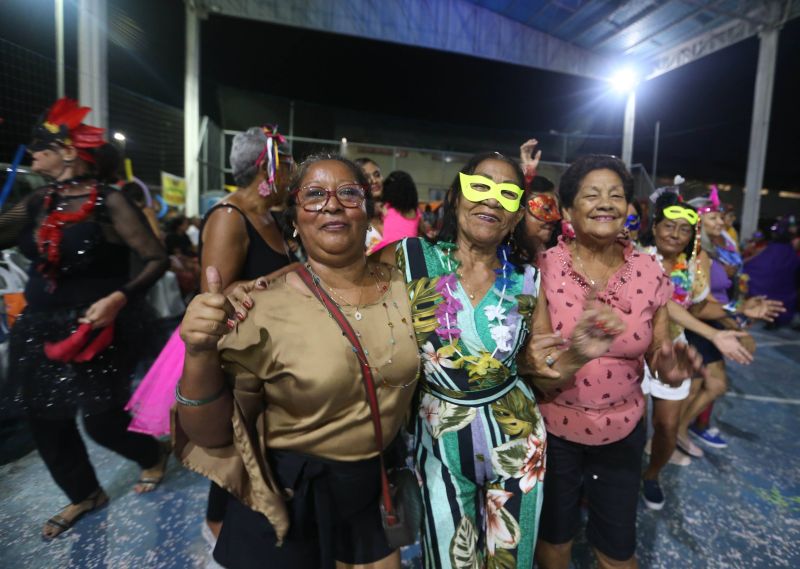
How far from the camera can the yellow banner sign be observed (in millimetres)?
8258

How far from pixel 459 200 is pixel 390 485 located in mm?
1108

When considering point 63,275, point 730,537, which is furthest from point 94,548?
point 730,537

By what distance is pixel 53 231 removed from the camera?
205 centimetres

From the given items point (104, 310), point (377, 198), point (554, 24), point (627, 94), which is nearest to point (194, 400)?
point (104, 310)

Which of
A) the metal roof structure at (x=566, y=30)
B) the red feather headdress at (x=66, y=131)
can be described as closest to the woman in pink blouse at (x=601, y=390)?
the red feather headdress at (x=66, y=131)

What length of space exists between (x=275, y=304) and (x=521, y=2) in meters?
13.7

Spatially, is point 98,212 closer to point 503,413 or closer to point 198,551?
point 198,551

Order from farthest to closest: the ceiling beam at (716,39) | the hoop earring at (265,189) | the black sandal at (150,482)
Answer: the ceiling beam at (716,39) < the black sandal at (150,482) < the hoop earring at (265,189)

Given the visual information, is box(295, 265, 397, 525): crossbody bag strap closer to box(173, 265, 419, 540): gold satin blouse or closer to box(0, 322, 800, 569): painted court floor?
box(173, 265, 419, 540): gold satin blouse

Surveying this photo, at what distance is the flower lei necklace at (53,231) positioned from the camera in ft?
6.73

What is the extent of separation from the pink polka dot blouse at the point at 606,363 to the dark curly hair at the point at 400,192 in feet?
6.88

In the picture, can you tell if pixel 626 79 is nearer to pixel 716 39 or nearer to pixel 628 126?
pixel 628 126

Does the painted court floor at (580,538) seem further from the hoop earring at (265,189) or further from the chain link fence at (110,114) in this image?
A: the chain link fence at (110,114)

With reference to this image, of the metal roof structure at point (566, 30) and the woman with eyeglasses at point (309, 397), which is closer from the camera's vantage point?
the woman with eyeglasses at point (309, 397)
